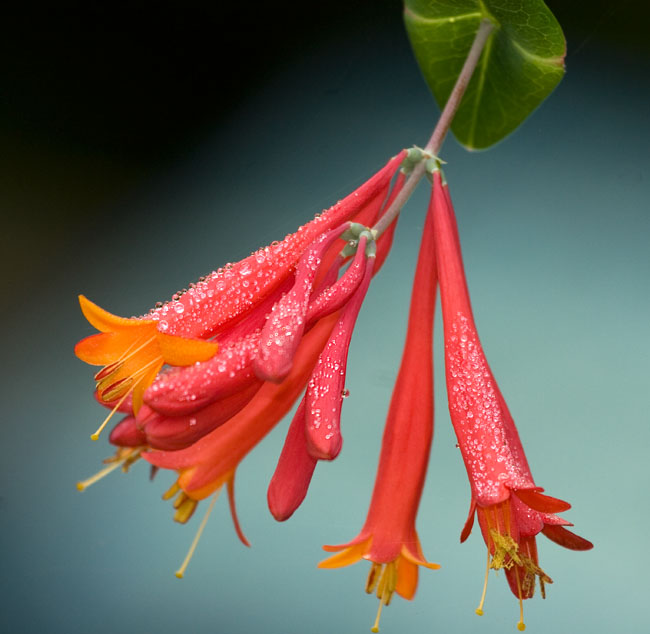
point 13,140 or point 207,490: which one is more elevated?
point 13,140

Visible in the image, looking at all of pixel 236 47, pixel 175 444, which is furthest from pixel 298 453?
pixel 236 47

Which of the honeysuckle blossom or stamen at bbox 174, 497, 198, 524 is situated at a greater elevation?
the honeysuckle blossom

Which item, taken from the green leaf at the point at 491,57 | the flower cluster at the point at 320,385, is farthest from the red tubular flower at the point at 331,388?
the green leaf at the point at 491,57

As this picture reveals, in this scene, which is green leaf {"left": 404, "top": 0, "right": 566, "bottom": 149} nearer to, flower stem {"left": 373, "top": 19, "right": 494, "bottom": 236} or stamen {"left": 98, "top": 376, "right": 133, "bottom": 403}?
flower stem {"left": 373, "top": 19, "right": 494, "bottom": 236}

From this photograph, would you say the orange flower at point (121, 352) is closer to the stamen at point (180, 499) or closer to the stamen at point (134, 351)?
the stamen at point (134, 351)

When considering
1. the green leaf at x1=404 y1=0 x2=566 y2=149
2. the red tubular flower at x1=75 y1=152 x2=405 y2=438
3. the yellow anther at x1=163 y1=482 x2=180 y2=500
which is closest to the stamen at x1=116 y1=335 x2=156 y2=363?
the red tubular flower at x1=75 y1=152 x2=405 y2=438

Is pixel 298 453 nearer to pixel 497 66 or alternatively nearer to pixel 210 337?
pixel 210 337

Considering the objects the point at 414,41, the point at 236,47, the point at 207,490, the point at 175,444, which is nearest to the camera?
the point at 175,444
